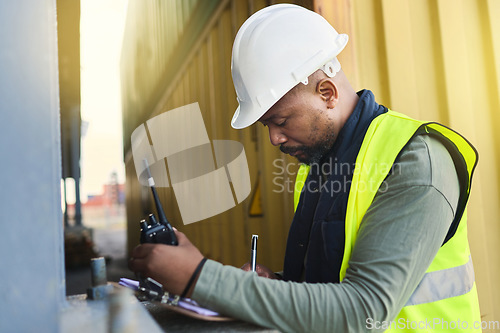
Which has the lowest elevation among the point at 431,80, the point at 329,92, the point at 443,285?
the point at 443,285

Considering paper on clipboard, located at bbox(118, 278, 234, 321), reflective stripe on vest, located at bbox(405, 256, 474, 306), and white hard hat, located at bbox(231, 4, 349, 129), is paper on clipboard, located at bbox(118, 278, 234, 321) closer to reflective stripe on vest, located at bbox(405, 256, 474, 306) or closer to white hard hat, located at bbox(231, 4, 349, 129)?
reflective stripe on vest, located at bbox(405, 256, 474, 306)

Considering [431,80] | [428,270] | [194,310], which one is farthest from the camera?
[431,80]

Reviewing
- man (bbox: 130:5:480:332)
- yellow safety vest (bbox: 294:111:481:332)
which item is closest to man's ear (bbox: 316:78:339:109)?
man (bbox: 130:5:480:332)

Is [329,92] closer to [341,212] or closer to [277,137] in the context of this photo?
[277,137]

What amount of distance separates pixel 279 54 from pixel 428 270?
100cm

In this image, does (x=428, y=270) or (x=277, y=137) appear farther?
(x=277, y=137)

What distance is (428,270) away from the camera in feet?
4.28

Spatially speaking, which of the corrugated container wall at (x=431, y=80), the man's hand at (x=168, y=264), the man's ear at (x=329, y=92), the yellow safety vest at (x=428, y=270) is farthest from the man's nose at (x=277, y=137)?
the corrugated container wall at (x=431, y=80)

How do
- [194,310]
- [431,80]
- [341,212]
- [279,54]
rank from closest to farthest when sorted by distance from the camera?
[194,310] → [341,212] → [279,54] → [431,80]

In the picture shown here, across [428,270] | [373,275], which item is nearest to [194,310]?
[373,275]

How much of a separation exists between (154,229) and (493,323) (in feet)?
8.29

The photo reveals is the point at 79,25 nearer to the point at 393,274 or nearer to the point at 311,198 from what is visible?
the point at 311,198

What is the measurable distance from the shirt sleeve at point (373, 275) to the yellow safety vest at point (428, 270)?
2.1 inches

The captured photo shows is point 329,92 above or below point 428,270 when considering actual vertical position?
above
